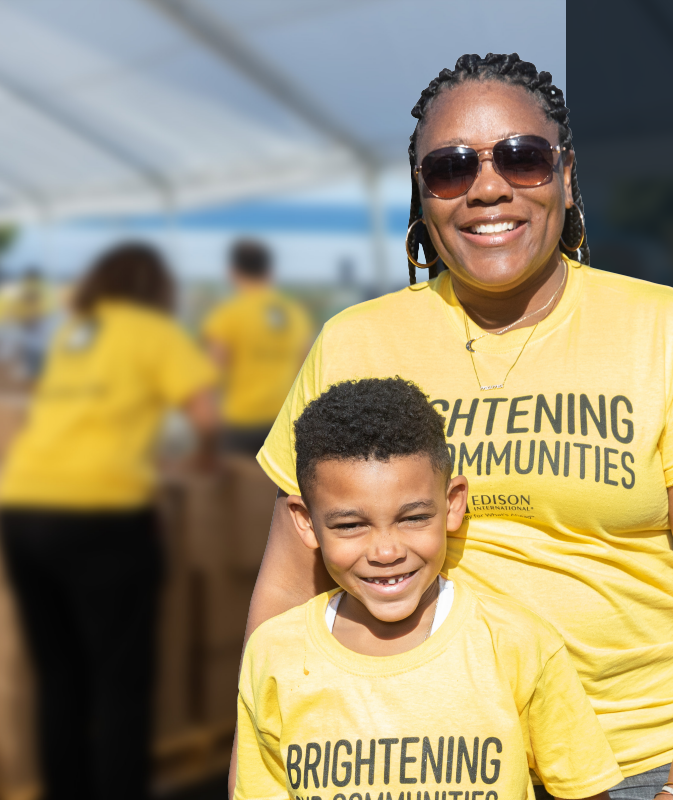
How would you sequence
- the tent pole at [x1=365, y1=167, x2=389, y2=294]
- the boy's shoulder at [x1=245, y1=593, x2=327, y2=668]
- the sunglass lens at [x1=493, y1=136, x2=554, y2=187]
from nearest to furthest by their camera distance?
the boy's shoulder at [x1=245, y1=593, x2=327, y2=668], the sunglass lens at [x1=493, y1=136, x2=554, y2=187], the tent pole at [x1=365, y1=167, x2=389, y2=294]

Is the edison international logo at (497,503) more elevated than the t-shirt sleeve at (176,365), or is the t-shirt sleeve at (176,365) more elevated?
the t-shirt sleeve at (176,365)

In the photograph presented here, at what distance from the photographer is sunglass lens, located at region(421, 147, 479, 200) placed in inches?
58.0

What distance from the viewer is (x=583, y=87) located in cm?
234

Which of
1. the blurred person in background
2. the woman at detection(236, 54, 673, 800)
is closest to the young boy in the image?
the woman at detection(236, 54, 673, 800)

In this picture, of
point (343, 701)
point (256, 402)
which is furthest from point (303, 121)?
point (343, 701)

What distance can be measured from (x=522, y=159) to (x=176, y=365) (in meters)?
0.79

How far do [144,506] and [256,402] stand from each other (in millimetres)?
329

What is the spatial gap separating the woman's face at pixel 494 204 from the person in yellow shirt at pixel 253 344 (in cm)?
44

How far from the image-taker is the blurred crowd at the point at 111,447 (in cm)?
163

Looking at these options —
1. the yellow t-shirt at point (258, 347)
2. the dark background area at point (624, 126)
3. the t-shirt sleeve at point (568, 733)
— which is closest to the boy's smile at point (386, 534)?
the t-shirt sleeve at point (568, 733)

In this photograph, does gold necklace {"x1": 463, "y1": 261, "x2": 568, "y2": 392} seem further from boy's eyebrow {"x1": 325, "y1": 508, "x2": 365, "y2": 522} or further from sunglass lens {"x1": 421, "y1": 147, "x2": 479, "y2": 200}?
boy's eyebrow {"x1": 325, "y1": 508, "x2": 365, "y2": 522}

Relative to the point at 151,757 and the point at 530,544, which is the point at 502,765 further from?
the point at 151,757

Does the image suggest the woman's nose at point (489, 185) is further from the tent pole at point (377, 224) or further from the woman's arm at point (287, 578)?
the woman's arm at point (287, 578)

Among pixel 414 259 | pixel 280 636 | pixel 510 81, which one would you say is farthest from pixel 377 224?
pixel 280 636
